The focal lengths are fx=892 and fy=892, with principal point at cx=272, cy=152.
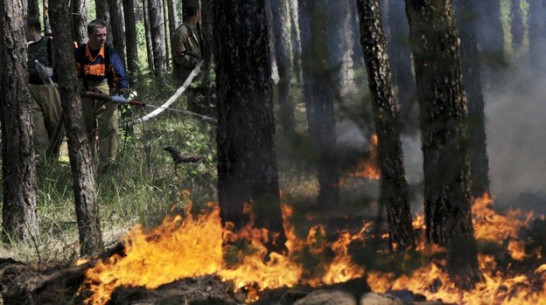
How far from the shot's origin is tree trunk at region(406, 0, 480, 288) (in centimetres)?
696

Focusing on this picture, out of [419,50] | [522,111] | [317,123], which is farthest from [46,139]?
[522,111]

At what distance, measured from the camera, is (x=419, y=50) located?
277 inches

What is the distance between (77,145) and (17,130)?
96 cm

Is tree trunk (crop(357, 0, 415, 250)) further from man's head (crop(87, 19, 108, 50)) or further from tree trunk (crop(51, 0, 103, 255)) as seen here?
man's head (crop(87, 19, 108, 50))

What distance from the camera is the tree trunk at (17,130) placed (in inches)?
349

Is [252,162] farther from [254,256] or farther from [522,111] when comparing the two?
[522,111]

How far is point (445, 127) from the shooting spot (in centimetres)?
696

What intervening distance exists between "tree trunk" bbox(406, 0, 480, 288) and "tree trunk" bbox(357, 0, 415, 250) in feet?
2.33

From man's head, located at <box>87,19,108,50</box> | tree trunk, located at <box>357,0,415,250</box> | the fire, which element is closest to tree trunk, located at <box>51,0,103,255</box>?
the fire

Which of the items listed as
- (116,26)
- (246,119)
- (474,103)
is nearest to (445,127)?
(246,119)

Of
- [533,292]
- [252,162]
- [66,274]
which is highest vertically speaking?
[252,162]

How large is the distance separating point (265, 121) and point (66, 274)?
1995mm

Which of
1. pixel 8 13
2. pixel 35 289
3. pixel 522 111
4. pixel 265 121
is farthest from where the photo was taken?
pixel 522 111

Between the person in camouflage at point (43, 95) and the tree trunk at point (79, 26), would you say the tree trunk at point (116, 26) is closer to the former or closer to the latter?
the tree trunk at point (79, 26)
